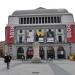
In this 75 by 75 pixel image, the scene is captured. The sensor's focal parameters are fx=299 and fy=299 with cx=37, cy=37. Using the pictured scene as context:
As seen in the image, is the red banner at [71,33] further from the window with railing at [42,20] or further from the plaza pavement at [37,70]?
the plaza pavement at [37,70]

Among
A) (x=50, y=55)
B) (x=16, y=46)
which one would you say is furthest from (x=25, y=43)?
Answer: (x=50, y=55)

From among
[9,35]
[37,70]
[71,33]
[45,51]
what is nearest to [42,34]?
[45,51]

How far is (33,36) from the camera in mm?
132625

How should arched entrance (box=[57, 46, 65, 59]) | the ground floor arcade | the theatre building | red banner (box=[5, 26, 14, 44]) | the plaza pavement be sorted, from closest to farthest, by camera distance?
1. the plaza pavement
2. the ground floor arcade
3. the theatre building
4. arched entrance (box=[57, 46, 65, 59])
5. red banner (box=[5, 26, 14, 44])

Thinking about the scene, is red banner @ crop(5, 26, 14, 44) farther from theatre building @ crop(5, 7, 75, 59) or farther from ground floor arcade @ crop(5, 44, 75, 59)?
ground floor arcade @ crop(5, 44, 75, 59)

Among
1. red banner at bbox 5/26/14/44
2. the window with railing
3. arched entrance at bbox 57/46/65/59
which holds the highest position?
the window with railing

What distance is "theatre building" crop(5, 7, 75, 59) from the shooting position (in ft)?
424

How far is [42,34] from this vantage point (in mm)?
131750

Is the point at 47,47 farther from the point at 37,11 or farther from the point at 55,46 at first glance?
the point at 37,11

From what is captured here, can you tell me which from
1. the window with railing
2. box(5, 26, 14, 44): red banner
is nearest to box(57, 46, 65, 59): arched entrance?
the window with railing

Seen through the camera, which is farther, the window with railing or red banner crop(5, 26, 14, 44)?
the window with railing

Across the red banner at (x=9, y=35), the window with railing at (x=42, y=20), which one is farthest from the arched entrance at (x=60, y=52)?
the red banner at (x=9, y=35)

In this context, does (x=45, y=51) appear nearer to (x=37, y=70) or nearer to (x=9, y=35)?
(x=9, y=35)

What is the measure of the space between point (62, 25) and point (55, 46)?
33.1 ft
